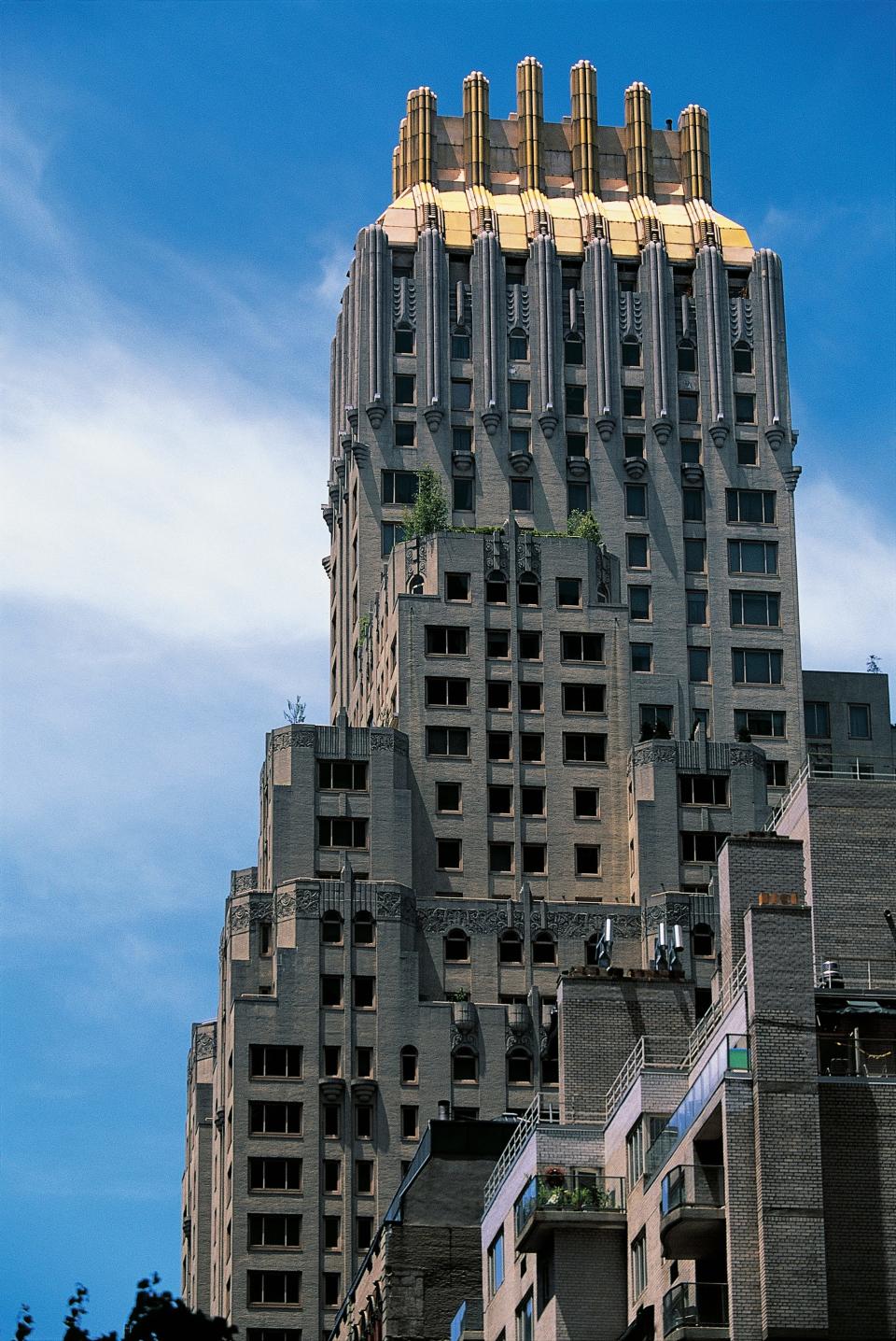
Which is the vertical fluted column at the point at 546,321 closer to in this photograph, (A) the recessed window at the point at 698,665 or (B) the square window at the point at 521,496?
(B) the square window at the point at 521,496

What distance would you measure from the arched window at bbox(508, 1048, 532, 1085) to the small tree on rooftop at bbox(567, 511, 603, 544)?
33.7 meters

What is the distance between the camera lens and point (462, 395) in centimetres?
18088

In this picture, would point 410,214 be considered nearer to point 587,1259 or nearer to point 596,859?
point 596,859

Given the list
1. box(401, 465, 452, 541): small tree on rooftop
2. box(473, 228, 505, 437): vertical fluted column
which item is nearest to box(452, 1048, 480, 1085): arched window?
box(401, 465, 452, 541): small tree on rooftop

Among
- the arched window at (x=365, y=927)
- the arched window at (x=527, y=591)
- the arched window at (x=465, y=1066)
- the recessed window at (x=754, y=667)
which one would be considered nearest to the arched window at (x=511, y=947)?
the arched window at (x=465, y=1066)

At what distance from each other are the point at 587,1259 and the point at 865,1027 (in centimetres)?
1077

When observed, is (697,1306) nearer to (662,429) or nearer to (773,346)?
(662,429)

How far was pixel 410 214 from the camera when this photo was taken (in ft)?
615

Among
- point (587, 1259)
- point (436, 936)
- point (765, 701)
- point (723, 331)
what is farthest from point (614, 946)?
point (587, 1259)

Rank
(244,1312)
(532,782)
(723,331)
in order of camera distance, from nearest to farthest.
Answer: (244,1312), (532,782), (723,331)

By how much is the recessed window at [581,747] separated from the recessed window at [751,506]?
2129 centimetres

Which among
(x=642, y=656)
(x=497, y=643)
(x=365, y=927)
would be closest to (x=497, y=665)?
(x=497, y=643)

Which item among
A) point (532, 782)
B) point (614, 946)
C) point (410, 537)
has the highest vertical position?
point (410, 537)

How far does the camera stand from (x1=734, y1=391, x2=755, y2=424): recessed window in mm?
182625
